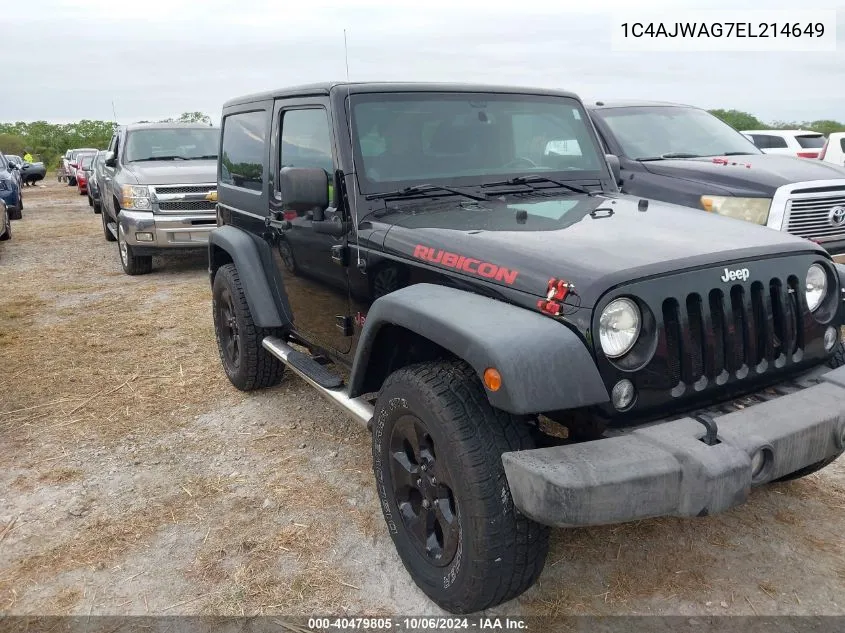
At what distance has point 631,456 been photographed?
212 centimetres

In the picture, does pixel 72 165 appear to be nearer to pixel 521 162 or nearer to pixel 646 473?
pixel 521 162

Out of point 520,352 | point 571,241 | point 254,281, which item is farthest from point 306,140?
point 520,352

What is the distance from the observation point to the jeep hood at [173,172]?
8.84 metres

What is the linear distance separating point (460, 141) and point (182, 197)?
6239mm

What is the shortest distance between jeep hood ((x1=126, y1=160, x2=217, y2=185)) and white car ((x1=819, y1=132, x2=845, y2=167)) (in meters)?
9.42

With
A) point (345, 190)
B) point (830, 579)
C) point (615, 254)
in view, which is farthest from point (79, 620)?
point (830, 579)

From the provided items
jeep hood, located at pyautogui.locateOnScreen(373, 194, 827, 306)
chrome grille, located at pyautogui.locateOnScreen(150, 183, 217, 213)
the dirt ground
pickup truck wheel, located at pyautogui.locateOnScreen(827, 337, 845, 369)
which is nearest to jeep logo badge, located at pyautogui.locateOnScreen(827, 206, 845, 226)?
the dirt ground

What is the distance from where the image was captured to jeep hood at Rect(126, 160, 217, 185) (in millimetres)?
8836

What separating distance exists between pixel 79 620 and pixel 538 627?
5.56 feet

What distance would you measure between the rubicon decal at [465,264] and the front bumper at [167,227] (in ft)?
21.7

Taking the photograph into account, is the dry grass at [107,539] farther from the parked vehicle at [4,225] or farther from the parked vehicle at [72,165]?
the parked vehicle at [72,165]

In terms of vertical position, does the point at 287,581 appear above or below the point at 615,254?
below

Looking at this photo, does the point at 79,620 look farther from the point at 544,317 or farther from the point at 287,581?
the point at 544,317

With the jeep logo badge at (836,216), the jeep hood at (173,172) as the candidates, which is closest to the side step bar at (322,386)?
the jeep logo badge at (836,216)
